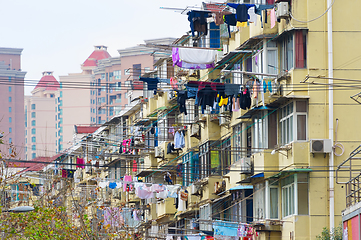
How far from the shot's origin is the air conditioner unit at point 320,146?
1112 inches

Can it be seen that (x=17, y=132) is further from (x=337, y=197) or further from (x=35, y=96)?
(x=337, y=197)

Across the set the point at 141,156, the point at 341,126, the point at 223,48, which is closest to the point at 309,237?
the point at 341,126

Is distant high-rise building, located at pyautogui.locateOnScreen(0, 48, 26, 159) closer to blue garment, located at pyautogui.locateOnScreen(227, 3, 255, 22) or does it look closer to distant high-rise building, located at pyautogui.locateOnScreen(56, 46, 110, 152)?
distant high-rise building, located at pyautogui.locateOnScreen(56, 46, 110, 152)

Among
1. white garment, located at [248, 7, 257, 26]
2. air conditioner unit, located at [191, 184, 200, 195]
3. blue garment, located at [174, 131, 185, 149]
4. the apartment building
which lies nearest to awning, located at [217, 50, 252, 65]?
the apartment building

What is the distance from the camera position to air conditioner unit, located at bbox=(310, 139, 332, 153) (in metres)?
28.2

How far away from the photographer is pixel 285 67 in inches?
1180

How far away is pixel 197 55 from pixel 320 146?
789cm

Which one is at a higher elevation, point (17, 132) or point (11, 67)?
point (11, 67)

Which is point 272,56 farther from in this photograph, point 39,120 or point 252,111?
point 39,120

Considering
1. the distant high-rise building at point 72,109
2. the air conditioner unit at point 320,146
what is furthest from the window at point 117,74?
the air conditioner unit at point 320,146

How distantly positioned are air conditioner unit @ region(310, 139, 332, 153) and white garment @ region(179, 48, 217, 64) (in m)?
7.52

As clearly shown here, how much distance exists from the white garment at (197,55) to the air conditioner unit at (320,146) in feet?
24.7

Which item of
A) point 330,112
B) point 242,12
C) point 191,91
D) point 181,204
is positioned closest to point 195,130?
point 181,204

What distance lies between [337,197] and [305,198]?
3.64ft
